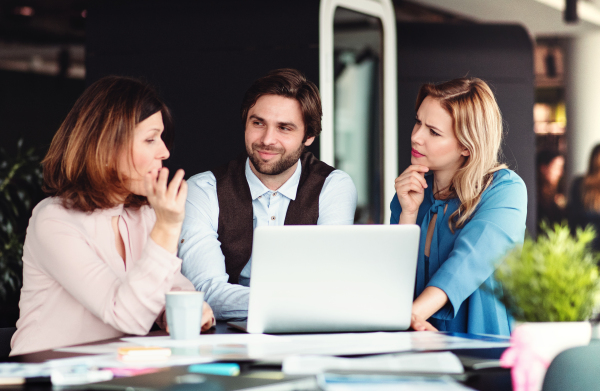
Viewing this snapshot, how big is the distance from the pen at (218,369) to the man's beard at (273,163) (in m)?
1.41

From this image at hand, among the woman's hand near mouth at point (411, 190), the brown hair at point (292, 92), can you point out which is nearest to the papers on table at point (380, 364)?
the woman's hand near mouth at point (411, 190)

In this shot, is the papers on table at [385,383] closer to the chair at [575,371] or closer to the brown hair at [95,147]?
the chair at [575,371]

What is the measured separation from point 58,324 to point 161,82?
203cm

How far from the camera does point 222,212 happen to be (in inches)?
96.7

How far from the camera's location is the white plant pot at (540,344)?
1012mm

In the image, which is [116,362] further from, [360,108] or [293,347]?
[360,108]

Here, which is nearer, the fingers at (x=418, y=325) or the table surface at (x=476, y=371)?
the table surface at (x=476, y=371)

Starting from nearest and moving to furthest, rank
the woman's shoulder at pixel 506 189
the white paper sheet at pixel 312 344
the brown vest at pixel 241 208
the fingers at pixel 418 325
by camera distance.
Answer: the white paper sheet at pixel 312 344, the fingers at pixel 418 325, the woman's shoulder at pixel 506 189, the brown vest at pixel 241 208

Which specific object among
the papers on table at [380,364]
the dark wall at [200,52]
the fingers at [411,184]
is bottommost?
the papers on table at [380,364]

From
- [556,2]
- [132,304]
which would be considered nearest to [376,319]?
[132,304]

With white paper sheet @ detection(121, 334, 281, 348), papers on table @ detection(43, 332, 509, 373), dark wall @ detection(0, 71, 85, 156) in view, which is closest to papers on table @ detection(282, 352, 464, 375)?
papers on table @ detection(43, 332, 509, 373)

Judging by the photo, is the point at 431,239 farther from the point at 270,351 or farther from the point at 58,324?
the point at 58,324

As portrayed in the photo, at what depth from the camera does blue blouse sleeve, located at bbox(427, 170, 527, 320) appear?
1.91 meters

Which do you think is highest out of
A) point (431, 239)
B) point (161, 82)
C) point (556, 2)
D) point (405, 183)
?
point (556, 2)
